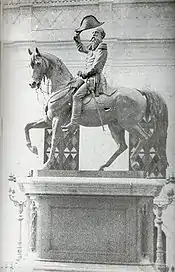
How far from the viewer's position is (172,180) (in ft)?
6.68

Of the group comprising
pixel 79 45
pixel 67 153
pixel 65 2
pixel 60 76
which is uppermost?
pixel 65 2

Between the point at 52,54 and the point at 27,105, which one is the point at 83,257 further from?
the point at 52,54

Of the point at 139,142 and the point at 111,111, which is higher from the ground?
the point at 111,111

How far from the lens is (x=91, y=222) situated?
207cm

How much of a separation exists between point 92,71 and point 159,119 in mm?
303

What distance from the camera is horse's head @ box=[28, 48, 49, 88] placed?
2123 mm

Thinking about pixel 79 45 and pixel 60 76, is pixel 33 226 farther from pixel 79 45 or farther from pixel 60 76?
pixel 79 45

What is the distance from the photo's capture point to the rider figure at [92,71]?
209cm

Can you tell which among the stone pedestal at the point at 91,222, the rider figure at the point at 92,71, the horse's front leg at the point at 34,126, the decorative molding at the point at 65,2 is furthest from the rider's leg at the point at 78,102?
the decorative molding at the point at 65,2

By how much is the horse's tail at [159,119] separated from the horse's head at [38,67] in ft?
1.25

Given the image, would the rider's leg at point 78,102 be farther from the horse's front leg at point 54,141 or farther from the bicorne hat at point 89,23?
the bicorne hat at point 89,23

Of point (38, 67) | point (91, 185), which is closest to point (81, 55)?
point (38, 67)

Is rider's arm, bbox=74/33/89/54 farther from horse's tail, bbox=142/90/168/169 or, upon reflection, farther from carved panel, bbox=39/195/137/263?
carved panel, bbox=39/195/137/263

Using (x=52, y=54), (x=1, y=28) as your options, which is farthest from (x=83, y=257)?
(x=1, y=28)
